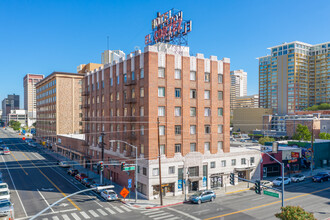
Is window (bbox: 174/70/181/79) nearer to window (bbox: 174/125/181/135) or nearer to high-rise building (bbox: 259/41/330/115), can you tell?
window (bbox: 174/125/181/135)

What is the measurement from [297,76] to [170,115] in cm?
16081

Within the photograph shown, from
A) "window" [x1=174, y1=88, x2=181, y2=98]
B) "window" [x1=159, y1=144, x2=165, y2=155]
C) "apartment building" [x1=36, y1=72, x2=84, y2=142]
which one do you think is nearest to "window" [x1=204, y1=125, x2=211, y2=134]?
"window" [x1=174, y1=88, x2=181, y2=98]

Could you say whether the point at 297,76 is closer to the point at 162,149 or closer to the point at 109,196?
the point at 162,149

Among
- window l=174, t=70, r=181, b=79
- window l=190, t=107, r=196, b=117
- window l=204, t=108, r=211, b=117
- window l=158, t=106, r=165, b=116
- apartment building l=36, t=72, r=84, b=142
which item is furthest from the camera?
apartment building l=36, t=72, r=84, b=142

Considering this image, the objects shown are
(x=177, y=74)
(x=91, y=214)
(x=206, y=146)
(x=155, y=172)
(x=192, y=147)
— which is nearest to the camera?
(x=91, y=214)

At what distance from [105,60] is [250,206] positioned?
87.5m

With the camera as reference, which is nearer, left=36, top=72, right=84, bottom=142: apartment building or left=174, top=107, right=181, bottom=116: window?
left=174, top=107, right=181, bottom=116: window

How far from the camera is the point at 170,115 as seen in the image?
144 ft

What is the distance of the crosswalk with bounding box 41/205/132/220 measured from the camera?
32.4 metres

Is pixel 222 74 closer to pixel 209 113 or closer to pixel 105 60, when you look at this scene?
pixel 209 113

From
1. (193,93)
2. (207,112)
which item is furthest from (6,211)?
(207,112)

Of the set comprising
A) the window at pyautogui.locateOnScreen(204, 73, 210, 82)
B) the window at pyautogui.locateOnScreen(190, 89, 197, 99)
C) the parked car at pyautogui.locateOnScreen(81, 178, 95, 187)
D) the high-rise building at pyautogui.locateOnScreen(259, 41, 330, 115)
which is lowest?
the parked car at pyautogui.locateOnScreen(81, 178, 95, 187)

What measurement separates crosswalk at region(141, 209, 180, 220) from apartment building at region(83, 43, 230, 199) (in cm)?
555

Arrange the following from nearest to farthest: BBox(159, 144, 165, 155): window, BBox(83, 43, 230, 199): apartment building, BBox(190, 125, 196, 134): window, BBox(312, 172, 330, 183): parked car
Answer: BBox(83, 43, 230, 199): apartment building
BBox(159, 144, 165, 155): window
BBox(190, 125, 196, 134): window
BBox(312, 172, 330, 183): parked car
